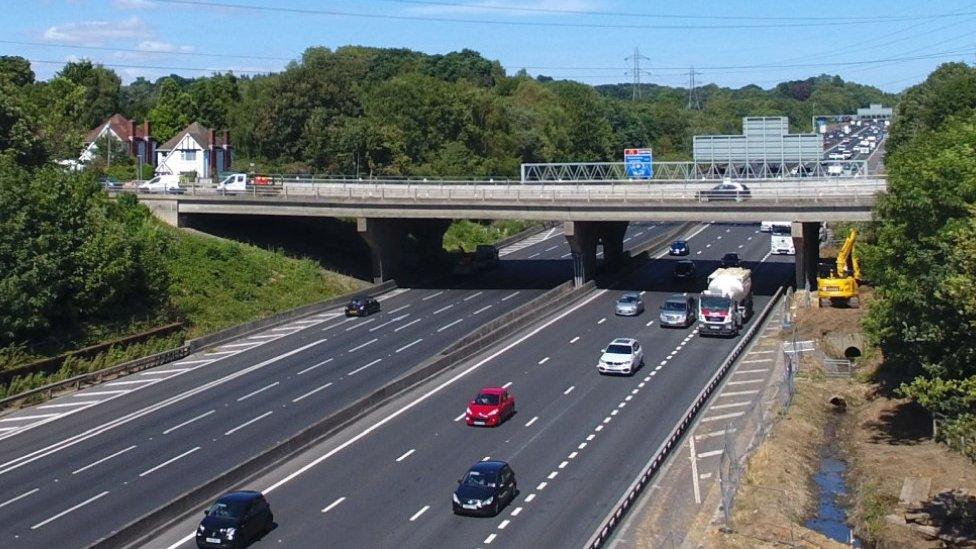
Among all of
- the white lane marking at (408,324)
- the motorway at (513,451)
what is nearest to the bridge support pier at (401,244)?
the white lane marking at (408,324)

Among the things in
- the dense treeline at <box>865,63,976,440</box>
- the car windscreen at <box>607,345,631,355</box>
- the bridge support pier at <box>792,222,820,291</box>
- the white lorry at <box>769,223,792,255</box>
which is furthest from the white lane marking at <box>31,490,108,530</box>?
the white lorry at <box>769,223,792,255</box>

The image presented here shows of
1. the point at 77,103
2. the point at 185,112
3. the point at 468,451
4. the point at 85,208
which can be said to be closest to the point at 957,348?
the point at 468,451

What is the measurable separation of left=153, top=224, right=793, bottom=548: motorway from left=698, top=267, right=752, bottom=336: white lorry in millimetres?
898

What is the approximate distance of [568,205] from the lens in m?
77.5

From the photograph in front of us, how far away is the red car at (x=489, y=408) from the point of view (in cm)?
4684

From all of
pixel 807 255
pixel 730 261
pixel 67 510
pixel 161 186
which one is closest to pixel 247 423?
pixel 67 510

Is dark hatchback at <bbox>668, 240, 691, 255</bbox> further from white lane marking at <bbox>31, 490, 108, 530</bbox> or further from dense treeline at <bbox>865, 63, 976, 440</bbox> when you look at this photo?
white lane marking at <bbox>31, 490, 108, 530</bbox>

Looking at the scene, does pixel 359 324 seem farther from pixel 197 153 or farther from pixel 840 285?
pixel 197 153

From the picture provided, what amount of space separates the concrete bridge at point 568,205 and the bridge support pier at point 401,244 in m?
0.10

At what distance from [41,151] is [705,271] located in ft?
159

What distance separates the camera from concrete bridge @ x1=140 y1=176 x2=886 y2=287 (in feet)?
240

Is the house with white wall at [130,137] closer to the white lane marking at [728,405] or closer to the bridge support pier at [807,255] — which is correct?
the bridge support pier at [807,255]

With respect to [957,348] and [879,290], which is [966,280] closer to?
[957,348]

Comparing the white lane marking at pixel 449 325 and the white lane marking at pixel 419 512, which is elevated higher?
the white lane marking at pixel 449 325
